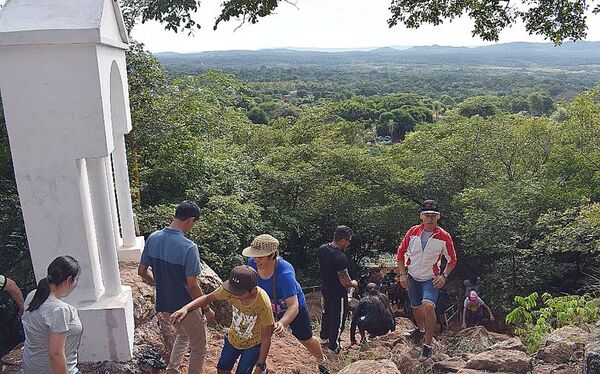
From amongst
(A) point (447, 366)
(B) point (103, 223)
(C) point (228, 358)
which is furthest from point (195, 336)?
(A) point (447, 366)

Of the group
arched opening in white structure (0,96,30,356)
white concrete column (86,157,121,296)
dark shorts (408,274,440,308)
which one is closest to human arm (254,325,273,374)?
white concrete column (86,157,121,296)

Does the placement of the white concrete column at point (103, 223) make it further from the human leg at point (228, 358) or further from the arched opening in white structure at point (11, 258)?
the arched opening in white structure at point (11, 258)

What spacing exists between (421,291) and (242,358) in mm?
2086

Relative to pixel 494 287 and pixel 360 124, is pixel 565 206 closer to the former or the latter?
pixel 494 287

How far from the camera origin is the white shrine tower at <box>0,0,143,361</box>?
3.83 metres

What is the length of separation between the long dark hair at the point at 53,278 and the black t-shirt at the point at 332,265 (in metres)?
2.35

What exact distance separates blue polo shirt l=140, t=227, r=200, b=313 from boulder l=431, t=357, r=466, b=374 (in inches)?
80.1

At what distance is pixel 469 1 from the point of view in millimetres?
5980

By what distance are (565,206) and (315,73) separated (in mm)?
157317

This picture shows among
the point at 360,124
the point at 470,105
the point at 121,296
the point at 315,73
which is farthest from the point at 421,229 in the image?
the point at 315,73

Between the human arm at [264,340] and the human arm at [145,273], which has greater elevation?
the human arm at [145,273]

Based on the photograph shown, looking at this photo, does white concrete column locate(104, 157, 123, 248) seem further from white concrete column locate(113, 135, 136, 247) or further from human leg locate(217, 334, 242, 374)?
human leg locate(217, 334, 242, 374)

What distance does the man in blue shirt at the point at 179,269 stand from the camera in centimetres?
380

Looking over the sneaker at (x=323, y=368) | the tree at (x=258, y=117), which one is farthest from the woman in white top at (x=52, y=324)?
the tree at (x=258, y=117)
